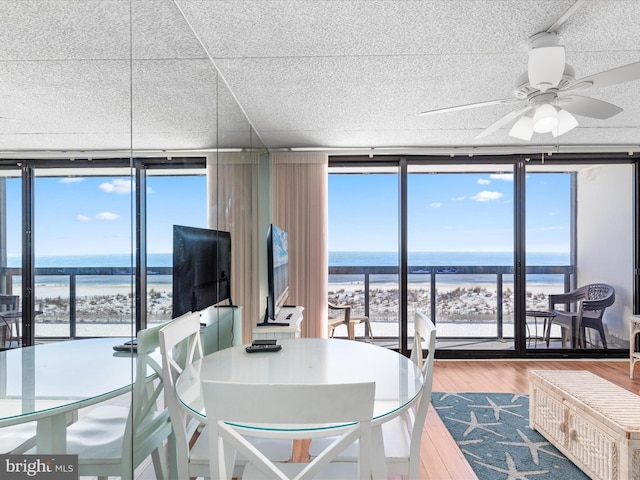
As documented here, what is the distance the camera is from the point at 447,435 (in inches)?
107

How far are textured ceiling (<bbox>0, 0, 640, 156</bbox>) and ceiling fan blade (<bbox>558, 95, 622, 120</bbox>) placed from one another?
0.93ft

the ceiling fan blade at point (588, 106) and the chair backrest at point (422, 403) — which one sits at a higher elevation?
the ceiling fan blade at point (588, 106)

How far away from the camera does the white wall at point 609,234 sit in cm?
452

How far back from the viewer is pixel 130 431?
1.32 metres

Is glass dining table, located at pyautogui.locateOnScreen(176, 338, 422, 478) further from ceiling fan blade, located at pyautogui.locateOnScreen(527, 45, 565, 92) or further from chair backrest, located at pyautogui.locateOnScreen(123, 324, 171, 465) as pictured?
ceiling fan blade, located at pyautogui.locateOnScreen(527, 45, 565, 92)

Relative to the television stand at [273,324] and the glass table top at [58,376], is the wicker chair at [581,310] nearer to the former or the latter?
the television stand at [273,324]

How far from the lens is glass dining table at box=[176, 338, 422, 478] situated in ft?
4.77

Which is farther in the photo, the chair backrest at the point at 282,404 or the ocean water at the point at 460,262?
the ocean water at the point at 460,262

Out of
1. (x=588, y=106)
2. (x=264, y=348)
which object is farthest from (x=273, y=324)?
(x=588, y=106)

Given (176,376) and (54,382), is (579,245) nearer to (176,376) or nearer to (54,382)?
(176,376)

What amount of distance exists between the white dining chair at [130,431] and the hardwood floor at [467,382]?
1546 millimetres

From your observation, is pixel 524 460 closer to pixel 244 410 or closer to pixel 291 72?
pixel 244 410

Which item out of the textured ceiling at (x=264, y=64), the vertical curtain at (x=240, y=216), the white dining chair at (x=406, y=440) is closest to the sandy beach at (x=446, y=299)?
the vertical curtain at (x=240, y=216)

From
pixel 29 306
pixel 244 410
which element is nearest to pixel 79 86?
pixel 29 306
